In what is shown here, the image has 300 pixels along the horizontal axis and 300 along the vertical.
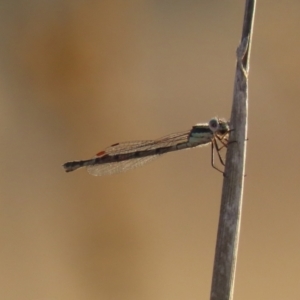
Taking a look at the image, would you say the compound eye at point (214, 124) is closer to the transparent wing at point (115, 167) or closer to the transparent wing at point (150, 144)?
the transparent wing at point (150, 144)

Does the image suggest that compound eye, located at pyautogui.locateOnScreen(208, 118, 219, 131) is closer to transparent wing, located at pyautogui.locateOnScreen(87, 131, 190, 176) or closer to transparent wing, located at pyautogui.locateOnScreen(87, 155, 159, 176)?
transparent wing, located at pyautogui.locateOnScreen(87, 131, 190, 176)

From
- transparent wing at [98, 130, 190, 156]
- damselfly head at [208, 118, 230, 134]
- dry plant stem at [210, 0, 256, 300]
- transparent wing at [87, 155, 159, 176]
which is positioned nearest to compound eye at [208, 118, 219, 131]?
damselfly head at [208, 118, 230, 134]

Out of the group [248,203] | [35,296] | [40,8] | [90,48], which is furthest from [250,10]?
[40,8]

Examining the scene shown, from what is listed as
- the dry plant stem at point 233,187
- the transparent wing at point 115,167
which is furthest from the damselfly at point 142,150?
the dry plant stem at point 233,187

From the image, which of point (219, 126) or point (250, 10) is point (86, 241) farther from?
point (250, 10)

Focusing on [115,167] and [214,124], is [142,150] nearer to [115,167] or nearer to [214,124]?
[115,167]

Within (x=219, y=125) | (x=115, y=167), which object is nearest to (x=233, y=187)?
(x=219, y=125)

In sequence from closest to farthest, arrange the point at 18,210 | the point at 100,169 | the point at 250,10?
the point at 250,10 → the point at 100,169 → the point at 18,210
